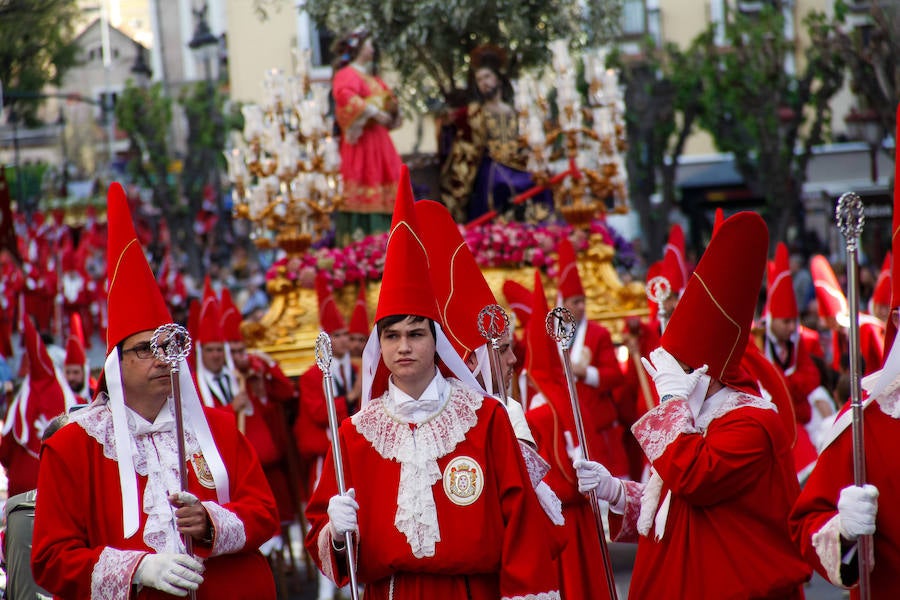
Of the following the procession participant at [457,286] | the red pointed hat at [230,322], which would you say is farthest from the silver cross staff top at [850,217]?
the red pointed hat at [230,322]

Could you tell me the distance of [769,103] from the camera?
26.9 meters

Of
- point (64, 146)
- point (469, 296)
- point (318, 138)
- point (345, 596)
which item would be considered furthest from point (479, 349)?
point (64, 146)

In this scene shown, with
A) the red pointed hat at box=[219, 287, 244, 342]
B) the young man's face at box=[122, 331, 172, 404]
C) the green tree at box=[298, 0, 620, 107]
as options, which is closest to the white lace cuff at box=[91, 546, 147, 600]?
the young man's face at box=[122, 331, 172, 404]

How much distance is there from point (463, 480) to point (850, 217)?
1.47m

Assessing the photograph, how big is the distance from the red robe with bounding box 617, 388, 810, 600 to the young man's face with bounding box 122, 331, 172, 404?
173cm

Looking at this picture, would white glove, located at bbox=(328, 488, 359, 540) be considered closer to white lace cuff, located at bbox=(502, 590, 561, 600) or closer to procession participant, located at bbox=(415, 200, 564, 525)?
white lace cuff, located at bbox=(502, 590, 561, 600)

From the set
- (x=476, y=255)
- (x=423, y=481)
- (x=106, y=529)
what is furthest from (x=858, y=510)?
(x=476, y=255)

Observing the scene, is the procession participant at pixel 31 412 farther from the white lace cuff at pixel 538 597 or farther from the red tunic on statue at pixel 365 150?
the white lace cuff at pixel 538 597

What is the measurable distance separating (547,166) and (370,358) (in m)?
8.93

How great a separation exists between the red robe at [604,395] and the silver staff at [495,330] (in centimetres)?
395

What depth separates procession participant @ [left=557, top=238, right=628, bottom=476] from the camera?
938cm

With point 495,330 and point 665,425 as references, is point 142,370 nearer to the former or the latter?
point 495,330

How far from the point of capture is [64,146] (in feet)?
126

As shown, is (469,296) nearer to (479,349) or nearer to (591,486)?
(479,349)
